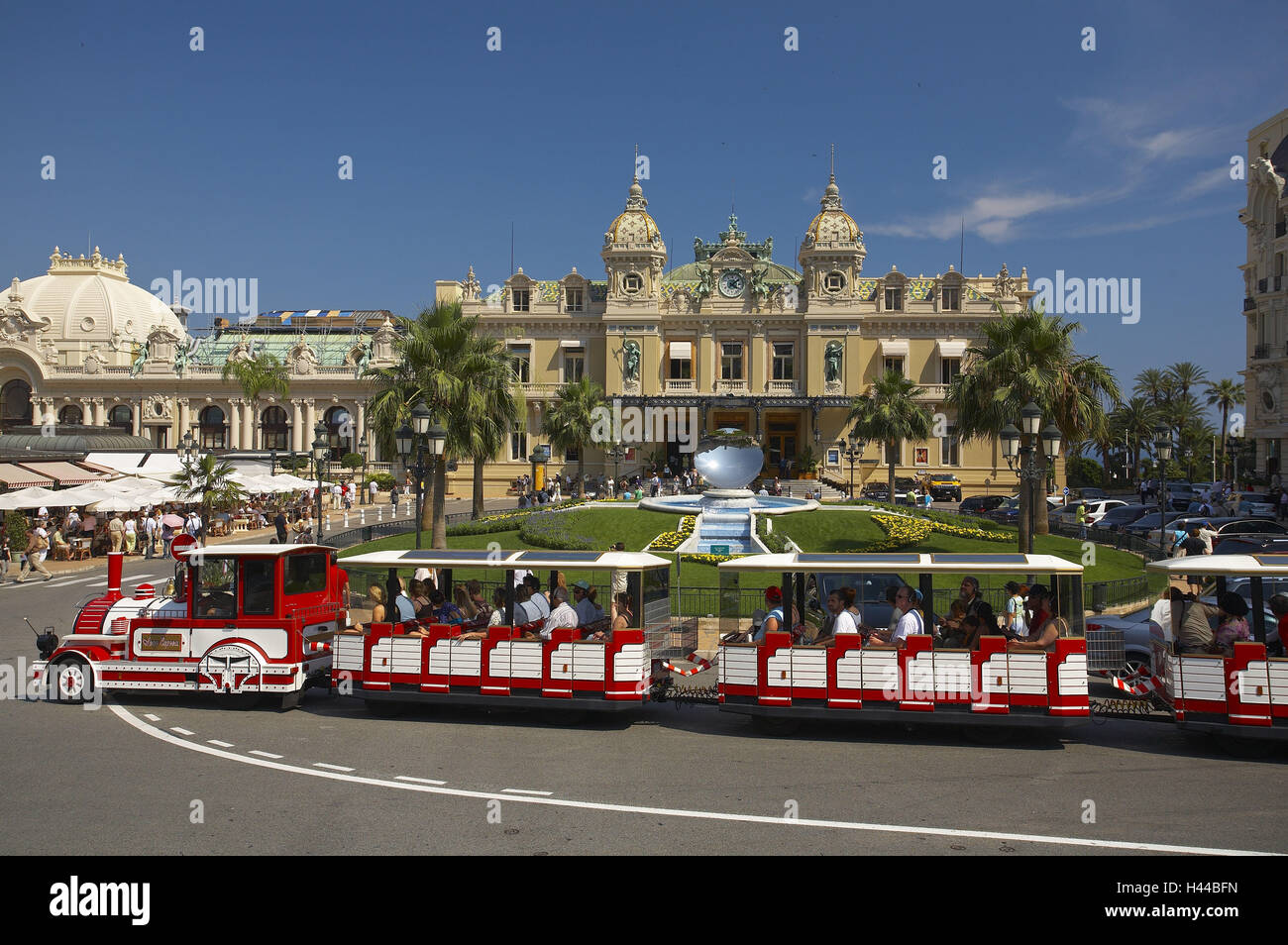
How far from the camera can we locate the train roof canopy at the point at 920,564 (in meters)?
11.1

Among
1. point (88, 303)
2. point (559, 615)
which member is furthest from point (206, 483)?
point (88, 303)

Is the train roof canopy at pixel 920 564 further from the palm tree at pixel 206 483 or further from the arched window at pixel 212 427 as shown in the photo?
the arched window at pixel 212 427

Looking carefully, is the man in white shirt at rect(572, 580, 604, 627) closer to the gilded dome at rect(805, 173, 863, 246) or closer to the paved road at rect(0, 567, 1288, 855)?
the paved road at rect(0, 567, 1288, 855)

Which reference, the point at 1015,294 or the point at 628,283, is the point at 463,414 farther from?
the point at 1015,294

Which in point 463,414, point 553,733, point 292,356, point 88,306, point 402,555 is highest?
point 88,306

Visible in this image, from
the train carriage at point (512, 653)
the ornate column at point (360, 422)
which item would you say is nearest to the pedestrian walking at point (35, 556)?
the train carriage at point (512, 653)

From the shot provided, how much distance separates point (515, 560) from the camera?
40.0 feet

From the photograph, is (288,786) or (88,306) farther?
(88,306)

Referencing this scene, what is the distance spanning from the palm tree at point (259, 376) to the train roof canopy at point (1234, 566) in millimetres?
63735

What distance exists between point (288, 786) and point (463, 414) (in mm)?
18599

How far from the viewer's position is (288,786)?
9438 mm

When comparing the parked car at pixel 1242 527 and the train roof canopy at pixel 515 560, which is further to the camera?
the parked car at pixel 1242 527

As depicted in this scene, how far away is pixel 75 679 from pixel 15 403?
270 feet
